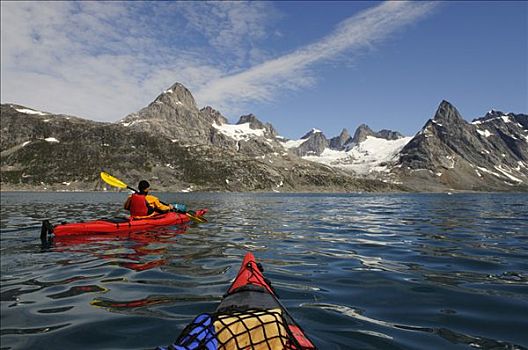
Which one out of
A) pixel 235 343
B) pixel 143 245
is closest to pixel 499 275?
pixel 235 343

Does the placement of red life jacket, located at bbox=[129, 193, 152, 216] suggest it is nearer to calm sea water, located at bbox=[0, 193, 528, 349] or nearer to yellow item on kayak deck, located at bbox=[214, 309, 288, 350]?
calm sea water, located at bbox=[0, 193, 528, 349]

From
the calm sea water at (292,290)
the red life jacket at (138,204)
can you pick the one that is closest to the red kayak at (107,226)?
→ the red life jacket at (138,204)

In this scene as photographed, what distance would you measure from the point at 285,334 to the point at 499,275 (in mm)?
9493

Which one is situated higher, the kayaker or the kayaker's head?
the kayaker's head

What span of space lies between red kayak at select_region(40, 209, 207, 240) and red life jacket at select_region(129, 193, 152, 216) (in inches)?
20.1

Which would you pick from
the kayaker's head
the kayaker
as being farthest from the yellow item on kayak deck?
the kayaker

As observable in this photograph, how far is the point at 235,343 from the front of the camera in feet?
12.6

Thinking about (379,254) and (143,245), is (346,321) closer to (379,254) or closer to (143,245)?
(379,254)

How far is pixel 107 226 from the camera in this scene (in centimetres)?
1834

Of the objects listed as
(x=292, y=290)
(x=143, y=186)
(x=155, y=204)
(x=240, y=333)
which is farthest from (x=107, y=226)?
(x=240, y=333)

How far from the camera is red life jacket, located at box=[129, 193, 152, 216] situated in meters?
20.0

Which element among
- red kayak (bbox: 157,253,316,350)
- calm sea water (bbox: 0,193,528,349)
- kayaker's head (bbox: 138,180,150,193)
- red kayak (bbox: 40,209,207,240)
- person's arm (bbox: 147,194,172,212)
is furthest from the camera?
person's arm (bbox: 147,194,172,212)

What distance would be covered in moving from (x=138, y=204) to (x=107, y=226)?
7.09 ft

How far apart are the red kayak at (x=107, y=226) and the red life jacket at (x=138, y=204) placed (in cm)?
51
